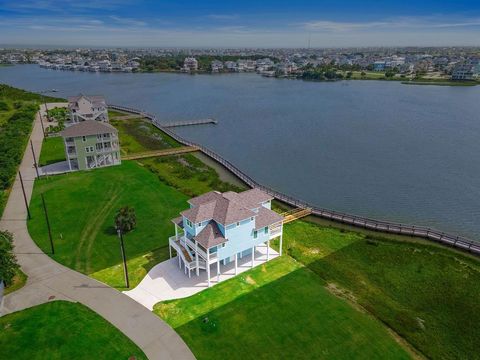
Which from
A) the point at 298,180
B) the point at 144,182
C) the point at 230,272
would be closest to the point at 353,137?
the point at 298,180

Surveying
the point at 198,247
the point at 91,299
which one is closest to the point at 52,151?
the point at 91,299

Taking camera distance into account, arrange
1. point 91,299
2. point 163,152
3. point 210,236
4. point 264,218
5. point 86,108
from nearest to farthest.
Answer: point 91,299 < point 210,236 < point 264,218 < point 163,152 < point 86,108

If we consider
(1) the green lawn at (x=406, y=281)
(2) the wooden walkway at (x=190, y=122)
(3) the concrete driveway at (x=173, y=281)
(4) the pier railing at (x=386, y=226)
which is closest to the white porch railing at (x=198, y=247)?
(3) the concrete driveway at (x=173, y=281)

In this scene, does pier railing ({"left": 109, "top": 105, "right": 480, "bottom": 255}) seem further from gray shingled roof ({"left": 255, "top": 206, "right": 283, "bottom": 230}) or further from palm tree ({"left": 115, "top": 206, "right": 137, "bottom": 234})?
palm tree ({"left": 115, "top": 206, "right": 137, "bottom": 234})

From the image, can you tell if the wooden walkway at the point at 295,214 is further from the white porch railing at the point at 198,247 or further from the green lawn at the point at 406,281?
the white porch railing at the point at 198,247

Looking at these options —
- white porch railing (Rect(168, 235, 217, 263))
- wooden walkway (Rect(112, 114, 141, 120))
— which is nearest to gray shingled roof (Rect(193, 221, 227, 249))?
white porch railing (Rect(168, 235, 217, 263))

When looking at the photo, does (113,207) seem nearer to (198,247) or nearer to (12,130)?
(198,247)
